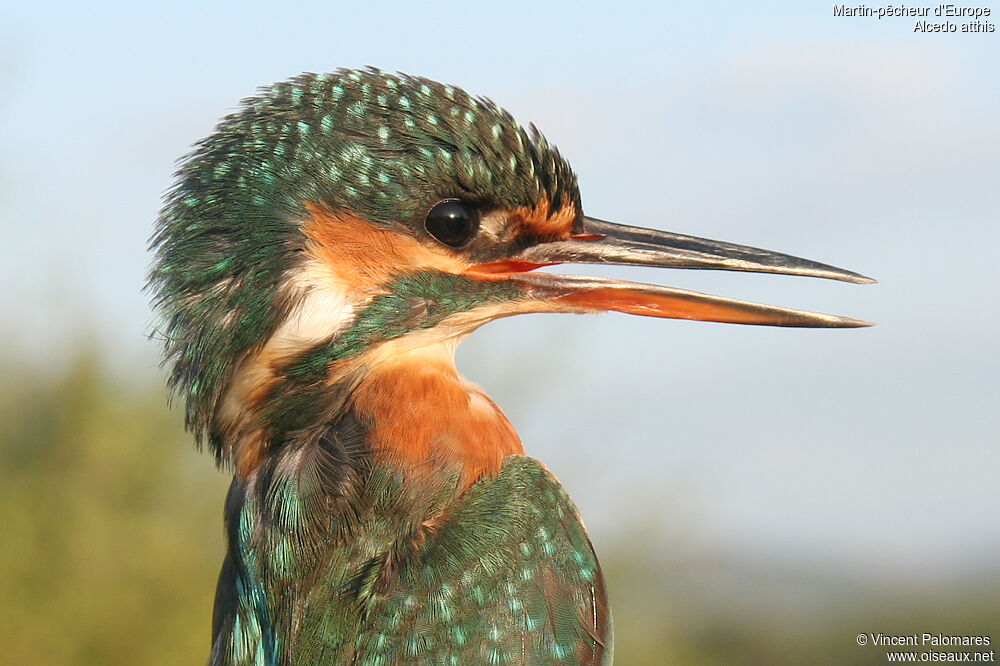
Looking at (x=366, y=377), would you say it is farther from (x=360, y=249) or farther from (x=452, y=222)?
(x=452, y=222)

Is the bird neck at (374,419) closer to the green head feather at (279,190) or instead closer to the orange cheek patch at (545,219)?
the green head feather at (279,190)

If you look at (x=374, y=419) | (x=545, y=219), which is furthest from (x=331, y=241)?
(x=545, y=219)

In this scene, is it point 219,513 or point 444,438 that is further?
point 219,513

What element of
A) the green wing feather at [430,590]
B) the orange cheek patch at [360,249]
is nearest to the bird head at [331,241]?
the orange cheek patch at [360,249]

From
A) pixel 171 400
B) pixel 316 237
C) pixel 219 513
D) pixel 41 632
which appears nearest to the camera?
pixel 316 237

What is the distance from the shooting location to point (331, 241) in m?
1.95

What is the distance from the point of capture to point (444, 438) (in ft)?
6.56

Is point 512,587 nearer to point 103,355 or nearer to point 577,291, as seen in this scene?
point 577,291

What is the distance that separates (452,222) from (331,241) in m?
0.26

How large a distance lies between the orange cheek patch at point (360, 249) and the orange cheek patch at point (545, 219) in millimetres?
218

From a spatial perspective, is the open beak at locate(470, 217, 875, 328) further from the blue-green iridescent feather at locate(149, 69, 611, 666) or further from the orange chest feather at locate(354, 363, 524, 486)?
the orange chest feather at locate(354, 363, 524, 486)

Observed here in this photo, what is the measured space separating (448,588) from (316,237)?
755 mm

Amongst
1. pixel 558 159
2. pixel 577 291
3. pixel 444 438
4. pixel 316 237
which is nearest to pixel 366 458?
pixel 444 438

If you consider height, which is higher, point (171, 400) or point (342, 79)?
point (342, 79)
